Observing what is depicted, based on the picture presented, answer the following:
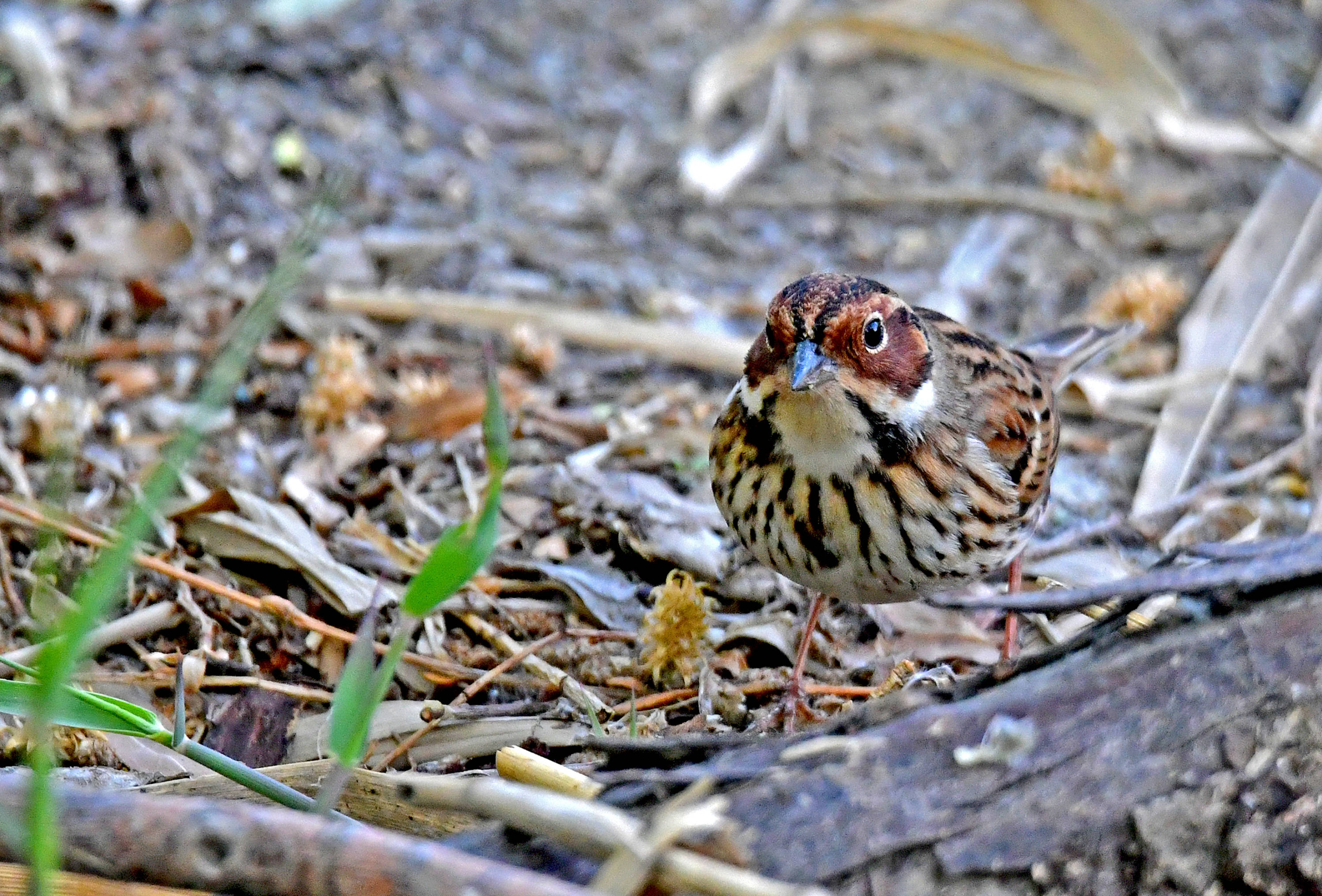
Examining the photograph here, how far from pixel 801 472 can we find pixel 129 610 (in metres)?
1.67

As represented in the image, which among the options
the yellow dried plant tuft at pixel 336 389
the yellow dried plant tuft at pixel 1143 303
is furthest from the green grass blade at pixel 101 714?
the yellow dried plant tuft at pixel 1143 303

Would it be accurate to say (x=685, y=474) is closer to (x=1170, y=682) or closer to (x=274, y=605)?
(x=274, y=605)

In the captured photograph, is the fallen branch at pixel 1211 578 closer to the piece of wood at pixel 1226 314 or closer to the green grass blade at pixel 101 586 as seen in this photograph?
the green grass blade at pixel 101 586

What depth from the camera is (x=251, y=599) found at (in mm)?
3586

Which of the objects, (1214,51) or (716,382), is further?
(1214,51)

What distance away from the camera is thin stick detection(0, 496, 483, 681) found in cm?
348

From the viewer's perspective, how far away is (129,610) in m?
3.53

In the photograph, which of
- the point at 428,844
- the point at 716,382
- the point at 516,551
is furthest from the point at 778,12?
the point at 428,844

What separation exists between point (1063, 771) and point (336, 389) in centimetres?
290

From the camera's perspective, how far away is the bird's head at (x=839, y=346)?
3119 mm

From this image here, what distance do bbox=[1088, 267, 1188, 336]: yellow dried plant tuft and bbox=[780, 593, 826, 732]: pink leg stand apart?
2293 millimetres

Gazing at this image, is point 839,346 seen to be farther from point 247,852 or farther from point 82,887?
point 82,887

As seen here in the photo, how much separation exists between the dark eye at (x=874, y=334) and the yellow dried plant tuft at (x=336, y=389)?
1928 millimetres

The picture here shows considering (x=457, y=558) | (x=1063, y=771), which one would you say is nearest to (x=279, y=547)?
(x=457, y=558)
